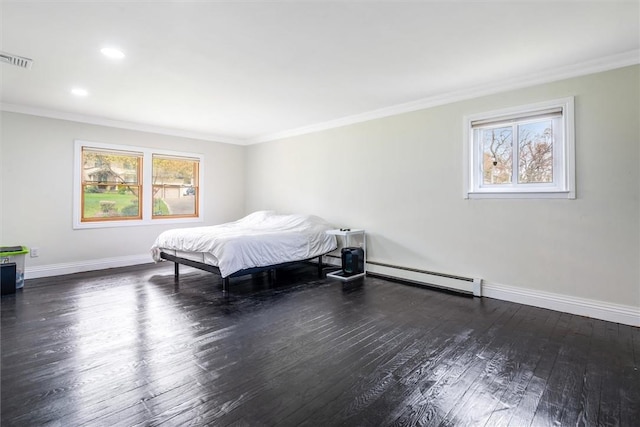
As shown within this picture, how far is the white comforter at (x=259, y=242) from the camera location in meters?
3.94

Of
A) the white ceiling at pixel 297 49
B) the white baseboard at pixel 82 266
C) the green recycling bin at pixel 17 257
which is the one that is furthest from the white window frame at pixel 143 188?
the green recycling bin at pixel 17 257

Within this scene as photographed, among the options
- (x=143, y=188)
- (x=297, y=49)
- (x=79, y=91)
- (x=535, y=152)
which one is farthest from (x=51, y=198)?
(x=535, y=152)

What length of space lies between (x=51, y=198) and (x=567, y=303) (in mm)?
6633

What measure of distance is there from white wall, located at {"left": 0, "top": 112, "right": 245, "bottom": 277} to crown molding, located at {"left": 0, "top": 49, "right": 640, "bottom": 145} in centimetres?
9

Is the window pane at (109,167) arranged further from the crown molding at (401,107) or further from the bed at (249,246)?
the bed at (249,246)

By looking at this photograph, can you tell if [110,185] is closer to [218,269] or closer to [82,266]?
[82,266]

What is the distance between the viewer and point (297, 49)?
2.87 m

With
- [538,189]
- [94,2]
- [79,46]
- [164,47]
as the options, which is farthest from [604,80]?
[79,46]

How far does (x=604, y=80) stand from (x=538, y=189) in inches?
44.9

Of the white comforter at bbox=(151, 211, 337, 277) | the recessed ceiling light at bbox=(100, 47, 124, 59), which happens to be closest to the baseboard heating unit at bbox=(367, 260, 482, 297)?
the white comforter at bbox=(151, 211, 337, 277)

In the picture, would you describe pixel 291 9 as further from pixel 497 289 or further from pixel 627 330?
pixel 627 330

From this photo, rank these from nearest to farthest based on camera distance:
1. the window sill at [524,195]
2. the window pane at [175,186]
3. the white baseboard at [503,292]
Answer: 1. the white baseboard at [503,292]
2. the window sill at [524,195]
3. the window pane at [175,186]

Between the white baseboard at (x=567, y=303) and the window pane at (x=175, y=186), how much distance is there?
17.2 ft

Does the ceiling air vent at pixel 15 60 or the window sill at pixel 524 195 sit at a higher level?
the ceiling air vent at pixel 15 60
